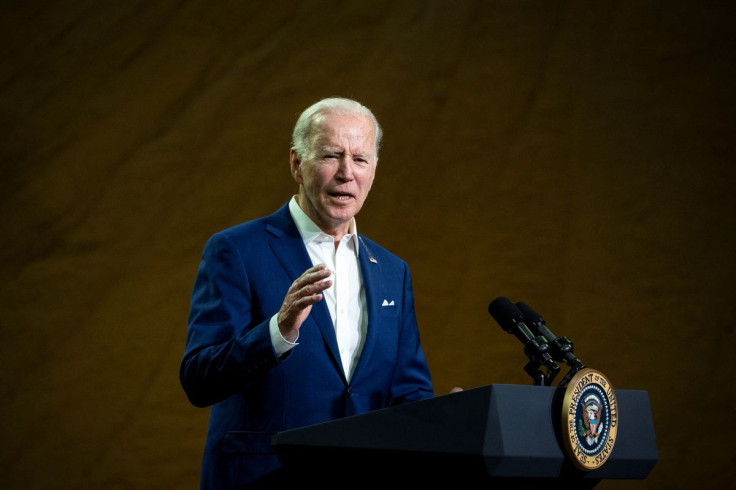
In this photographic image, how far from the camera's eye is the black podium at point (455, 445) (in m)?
1.13

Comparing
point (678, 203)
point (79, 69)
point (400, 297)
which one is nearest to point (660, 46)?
point (678, 203)

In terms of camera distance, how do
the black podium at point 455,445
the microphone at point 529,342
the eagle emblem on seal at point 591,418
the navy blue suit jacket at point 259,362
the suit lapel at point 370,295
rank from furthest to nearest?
1. the suit lapel at point 370,295
2. the navy blue suit jacket at point 259,362
3. the microphone at point 529,342
4. the eagle emblem on seal at point 591,418
5. the black podium at point 455,445

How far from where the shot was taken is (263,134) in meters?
3.34

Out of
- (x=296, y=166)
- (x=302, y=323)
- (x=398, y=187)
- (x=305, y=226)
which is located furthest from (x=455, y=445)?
(x=398, y=187)

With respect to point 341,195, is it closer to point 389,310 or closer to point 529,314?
point 389,310

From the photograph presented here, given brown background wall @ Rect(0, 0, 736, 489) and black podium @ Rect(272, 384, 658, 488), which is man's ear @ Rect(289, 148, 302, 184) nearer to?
black podium @ Rect(272, 384, 658, 488)

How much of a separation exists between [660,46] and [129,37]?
2.09 meters

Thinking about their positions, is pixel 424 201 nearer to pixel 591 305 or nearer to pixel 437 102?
pixel 437 102

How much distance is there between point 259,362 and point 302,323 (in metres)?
0.22

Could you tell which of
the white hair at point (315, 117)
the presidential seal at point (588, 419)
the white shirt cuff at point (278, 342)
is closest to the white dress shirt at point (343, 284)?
the white hair at point (315, 117)

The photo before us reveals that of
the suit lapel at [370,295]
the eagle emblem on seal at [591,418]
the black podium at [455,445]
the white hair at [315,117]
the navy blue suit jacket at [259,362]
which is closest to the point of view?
the black podium at [455,445]

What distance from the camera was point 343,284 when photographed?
1845 millimetres

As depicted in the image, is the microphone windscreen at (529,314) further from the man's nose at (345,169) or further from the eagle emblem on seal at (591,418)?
the man's nose at (345,169)

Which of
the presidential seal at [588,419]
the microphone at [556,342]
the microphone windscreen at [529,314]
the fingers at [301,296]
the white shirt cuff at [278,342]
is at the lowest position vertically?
the presidential seal at [588,419]
